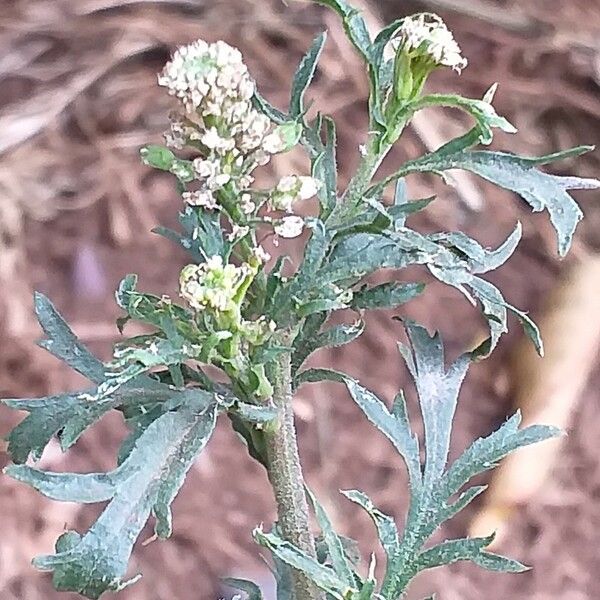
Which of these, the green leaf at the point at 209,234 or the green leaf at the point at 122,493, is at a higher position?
the green leaf at the point at 209,234

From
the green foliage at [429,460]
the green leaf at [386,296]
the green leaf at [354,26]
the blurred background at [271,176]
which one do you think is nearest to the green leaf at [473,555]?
the green foliage at [429,460]

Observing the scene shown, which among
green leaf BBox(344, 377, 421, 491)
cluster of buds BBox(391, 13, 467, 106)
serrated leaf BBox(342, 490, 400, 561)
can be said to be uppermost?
cluster of buds BBox(391, 13, 467, 106)

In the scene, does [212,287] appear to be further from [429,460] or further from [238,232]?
[429,460]

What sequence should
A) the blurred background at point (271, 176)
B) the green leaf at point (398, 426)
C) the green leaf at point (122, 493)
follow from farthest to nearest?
1. the blurred background at point (271, 176)
2. the green leaf at point (398, 426)
3. the green leaf at point (122, 493)

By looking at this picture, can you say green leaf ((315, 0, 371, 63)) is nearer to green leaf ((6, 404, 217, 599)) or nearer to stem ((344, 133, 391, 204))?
stem ((344, 133, 391, 204))

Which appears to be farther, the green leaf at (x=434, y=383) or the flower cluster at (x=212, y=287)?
the green leaf at (x=434, y=383)

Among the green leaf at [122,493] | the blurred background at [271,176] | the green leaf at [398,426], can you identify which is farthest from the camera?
the blurred background at [271,176]

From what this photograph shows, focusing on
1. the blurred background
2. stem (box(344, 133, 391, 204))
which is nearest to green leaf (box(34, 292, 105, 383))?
stem (box(344, 133, 391, 204))

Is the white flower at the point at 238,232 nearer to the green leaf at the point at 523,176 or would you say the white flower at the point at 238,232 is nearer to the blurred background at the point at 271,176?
the green leaf at the point at 523,176
